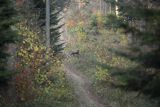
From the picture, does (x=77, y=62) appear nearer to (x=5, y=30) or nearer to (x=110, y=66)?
(x=5, y=30)

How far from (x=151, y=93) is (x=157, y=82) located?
31 centimetres

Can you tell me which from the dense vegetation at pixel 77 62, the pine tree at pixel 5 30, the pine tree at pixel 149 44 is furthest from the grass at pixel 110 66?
the pine tree at pixel 5 30

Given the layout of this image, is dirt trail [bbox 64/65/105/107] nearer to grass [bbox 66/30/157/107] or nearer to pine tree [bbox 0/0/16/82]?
grass [bbox 66/30/157/107]

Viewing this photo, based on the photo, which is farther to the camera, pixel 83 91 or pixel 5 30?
pixel 83 91

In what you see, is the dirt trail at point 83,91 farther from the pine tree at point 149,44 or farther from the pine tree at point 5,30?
the pine tree at point 149,44

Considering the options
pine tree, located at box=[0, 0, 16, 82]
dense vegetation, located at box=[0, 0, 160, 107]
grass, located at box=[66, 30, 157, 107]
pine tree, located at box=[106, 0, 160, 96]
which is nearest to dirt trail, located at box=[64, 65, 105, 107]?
dense vegetation, located at box=[0, 0, 160, 107]

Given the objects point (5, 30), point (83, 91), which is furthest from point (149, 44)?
point (83, 91)

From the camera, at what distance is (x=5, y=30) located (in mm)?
16438

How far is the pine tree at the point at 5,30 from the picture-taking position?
52.7 ft

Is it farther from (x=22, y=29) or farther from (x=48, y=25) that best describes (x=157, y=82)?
(x=48, y=25)

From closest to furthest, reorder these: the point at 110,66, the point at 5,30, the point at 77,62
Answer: the point at 110,66 → the point at 5,30 → the point at 77,62

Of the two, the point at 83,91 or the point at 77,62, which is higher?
the point at 77,62

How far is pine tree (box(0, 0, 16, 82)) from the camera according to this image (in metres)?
16.1

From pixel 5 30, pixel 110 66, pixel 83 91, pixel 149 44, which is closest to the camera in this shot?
pixel 149 44
